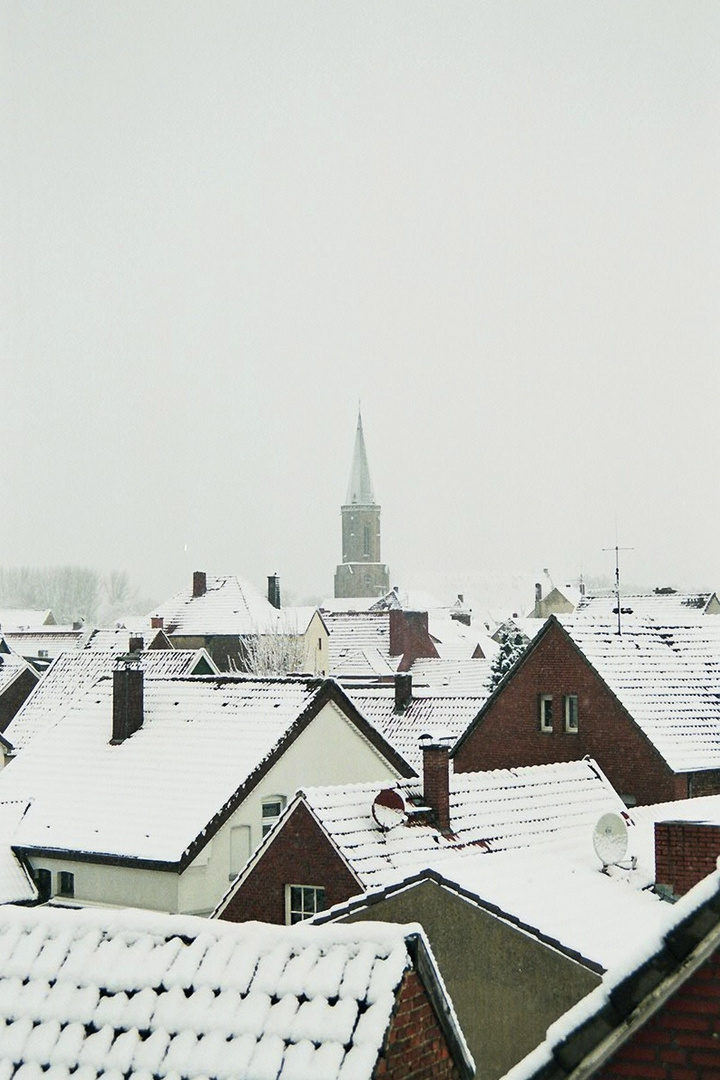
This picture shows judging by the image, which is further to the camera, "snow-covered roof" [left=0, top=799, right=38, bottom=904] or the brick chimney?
the brick chimney

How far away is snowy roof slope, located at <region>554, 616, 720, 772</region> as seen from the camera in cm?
2806

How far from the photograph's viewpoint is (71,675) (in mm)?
40281

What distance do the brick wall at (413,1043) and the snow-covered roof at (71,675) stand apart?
28722mm

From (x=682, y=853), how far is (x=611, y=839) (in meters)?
1.44

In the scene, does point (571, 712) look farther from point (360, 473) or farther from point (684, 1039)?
point (360, 473)

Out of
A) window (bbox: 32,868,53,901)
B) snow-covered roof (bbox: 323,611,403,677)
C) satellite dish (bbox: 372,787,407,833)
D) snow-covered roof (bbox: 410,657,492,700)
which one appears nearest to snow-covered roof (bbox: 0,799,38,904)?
window (bbox: 32,868,53,901)

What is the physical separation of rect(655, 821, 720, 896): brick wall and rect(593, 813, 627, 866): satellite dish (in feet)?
2.93

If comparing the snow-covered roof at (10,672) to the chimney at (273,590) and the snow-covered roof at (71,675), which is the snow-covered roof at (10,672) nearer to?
the snow-covered roof at (71,675)

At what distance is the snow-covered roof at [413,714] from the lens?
35781 millimetres

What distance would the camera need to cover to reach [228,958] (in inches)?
291

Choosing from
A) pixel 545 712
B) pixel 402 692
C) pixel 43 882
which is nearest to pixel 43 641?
pixel 402 692

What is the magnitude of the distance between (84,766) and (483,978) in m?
14.0

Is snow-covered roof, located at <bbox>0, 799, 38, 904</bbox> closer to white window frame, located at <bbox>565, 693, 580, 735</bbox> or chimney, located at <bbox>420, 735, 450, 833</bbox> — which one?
chimney, located at <bbox>420, 735, 450, 833</bbox>

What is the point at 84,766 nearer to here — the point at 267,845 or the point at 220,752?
the point at 220,752
